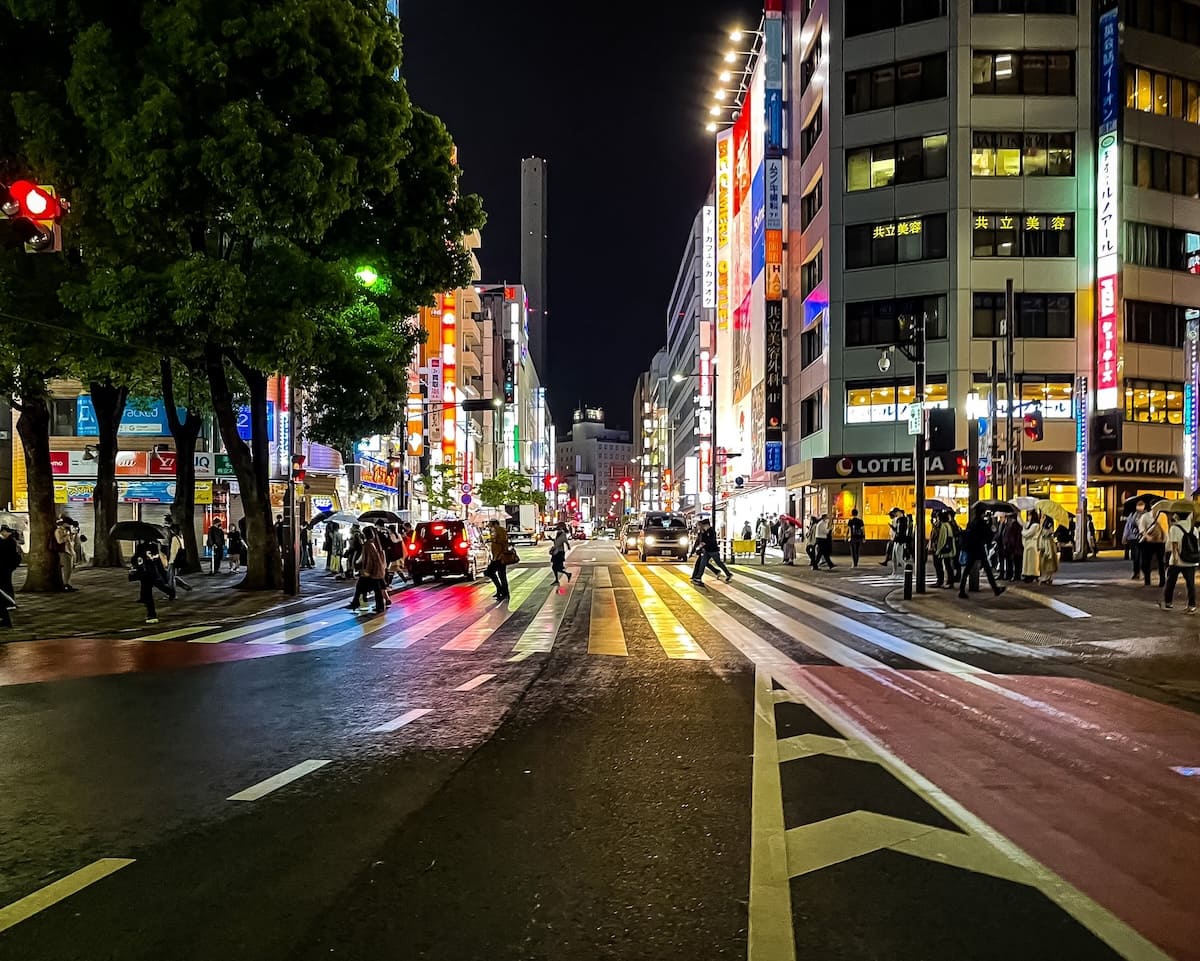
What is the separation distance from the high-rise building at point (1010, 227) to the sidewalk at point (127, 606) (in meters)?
27.5

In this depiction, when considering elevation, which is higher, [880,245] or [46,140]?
[880,245]

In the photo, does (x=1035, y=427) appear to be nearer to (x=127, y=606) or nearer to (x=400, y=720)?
(x=127, y=606)

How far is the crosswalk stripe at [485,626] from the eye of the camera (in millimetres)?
13992

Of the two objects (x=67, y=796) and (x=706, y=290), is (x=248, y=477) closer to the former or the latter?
(x=67, y=796)

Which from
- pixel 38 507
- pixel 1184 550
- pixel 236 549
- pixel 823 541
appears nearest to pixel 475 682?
pixel 1184 550

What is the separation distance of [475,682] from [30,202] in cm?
660

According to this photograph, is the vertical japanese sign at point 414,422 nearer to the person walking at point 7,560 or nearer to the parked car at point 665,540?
the parked car at point 665,540

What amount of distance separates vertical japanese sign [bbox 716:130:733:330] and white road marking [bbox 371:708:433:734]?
66.8 m

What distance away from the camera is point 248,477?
74.9ft

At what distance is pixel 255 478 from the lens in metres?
23.0

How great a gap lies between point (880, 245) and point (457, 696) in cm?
4010

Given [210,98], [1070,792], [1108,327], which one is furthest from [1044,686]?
[1108,327]

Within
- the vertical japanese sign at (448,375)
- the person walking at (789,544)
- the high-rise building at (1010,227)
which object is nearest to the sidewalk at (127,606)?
the person walking at (789,544)

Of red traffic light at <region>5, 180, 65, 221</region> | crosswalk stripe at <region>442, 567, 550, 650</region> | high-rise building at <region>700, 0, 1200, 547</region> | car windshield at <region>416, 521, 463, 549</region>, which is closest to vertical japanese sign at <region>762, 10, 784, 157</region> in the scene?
high-rise building at <region>700, 0, 1200, 547</region>
